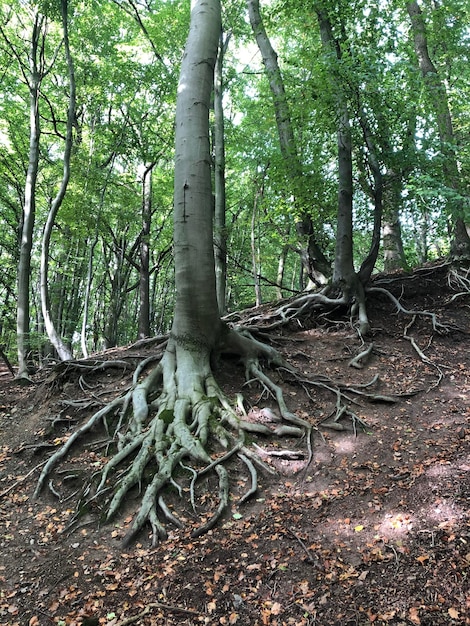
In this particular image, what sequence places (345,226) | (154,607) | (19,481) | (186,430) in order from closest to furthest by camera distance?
(154,607) → (186,430) → (19,481) → (345,226)

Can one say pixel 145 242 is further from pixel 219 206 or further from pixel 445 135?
pixel 445 135

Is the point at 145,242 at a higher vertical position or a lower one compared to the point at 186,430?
higher

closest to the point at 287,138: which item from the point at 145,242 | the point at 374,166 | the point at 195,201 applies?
the point at 374,166

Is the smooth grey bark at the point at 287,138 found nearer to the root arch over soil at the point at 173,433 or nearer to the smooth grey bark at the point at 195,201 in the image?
the smooth grey bark at the point at 195,201

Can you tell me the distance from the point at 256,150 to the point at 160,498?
12.4 metres

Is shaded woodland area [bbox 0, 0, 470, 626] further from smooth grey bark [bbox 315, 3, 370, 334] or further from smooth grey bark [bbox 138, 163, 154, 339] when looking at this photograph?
smooth grey bark [bbox 138, 163, 154, 339]

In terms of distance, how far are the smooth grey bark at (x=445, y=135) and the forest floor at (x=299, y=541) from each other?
291cm

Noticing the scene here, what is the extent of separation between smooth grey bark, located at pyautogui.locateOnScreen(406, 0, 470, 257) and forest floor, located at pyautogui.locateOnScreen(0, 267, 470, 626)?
2.91 metres

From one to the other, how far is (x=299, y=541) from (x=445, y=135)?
8.37 meters

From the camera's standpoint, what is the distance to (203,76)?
5.56 metres

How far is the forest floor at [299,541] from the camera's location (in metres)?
2.74

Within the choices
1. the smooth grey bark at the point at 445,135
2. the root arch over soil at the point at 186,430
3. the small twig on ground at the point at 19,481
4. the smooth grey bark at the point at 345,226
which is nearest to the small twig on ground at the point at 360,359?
the root arch over soil at the point at 186,430

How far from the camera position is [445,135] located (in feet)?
27.2

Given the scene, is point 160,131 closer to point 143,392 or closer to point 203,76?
point 203,76
